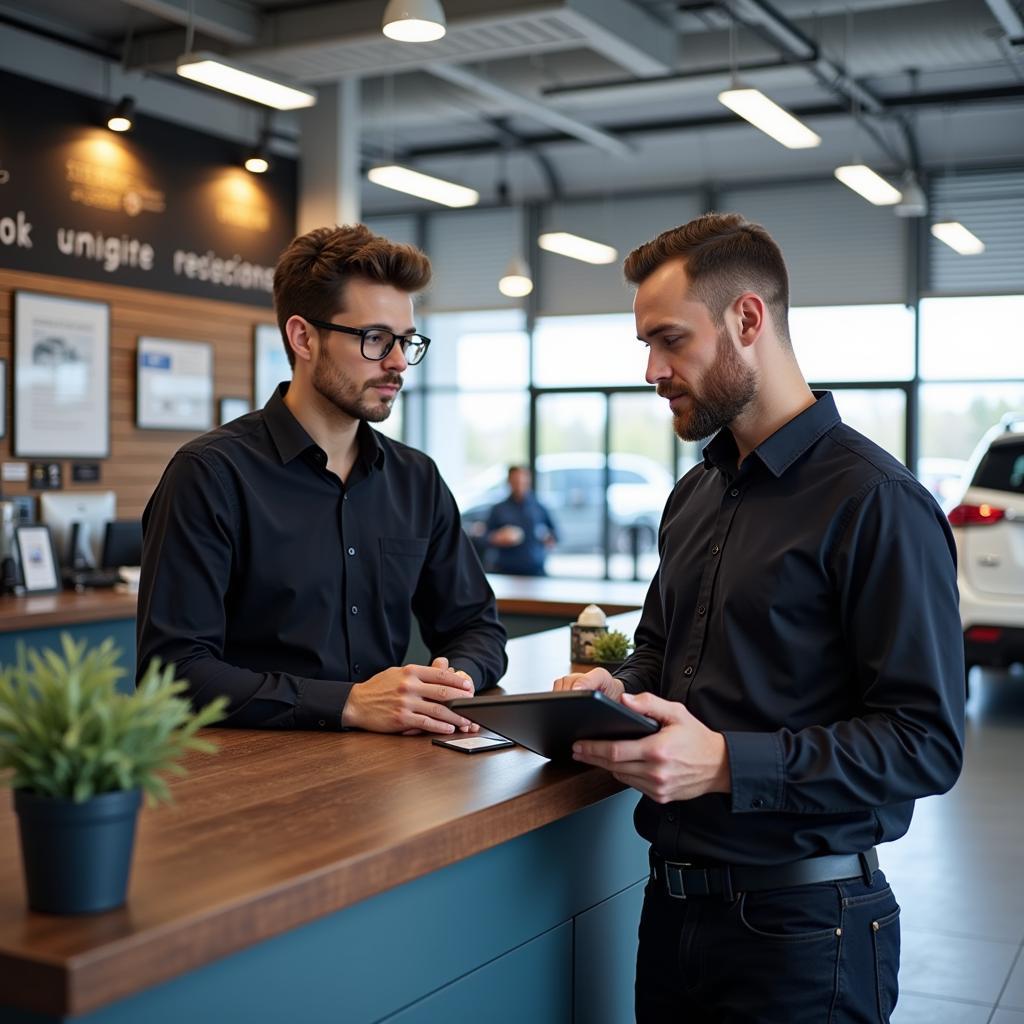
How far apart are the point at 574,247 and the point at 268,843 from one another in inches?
353

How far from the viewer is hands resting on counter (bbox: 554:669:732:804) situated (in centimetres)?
162

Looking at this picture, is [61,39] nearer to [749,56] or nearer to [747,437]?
[749,56]

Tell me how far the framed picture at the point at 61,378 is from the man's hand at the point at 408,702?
207 inches

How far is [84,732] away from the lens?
45.9 inches

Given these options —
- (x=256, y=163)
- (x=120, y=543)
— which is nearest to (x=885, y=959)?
(x=120, y=543)

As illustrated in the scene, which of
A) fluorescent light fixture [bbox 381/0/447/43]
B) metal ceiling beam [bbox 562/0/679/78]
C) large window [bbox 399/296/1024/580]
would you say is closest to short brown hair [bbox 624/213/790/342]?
fluorescent light fixture [bbox 381/0/447/43]

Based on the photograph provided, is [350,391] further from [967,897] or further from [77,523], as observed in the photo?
[77,523]

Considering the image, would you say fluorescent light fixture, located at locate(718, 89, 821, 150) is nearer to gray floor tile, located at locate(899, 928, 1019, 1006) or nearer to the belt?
gray floor tile, located at locate(899, 928, 1019, 1006)

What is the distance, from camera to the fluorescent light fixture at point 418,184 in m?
7.80

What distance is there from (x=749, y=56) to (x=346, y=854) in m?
8.23

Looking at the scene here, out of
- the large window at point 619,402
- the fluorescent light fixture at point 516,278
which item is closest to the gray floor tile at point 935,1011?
the fluorescent light fixture at point 516,278

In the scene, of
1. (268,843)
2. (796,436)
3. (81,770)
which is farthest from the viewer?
(796,436)

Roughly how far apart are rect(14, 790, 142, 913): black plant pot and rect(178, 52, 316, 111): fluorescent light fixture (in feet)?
17.7

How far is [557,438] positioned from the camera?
12.6 m
